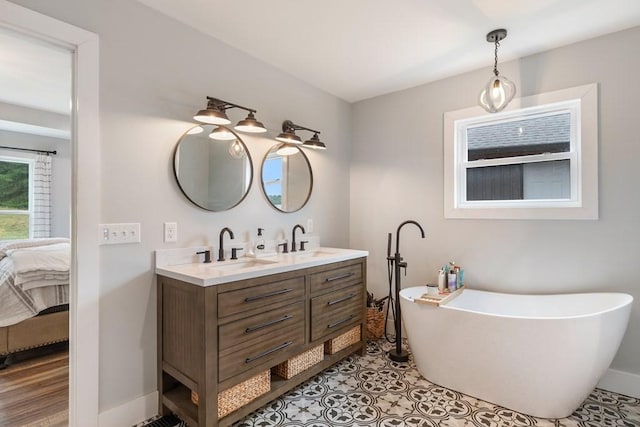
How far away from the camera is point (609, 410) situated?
2.03 meters

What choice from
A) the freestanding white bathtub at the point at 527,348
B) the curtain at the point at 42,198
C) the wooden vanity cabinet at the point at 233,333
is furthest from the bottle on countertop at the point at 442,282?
the curtain at the point at 42,198

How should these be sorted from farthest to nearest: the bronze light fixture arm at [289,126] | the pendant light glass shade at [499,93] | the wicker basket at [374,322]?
the wicker basket at [374,322], the bronze light fixture arm at [289,126], the pendant light glass shade at [499,93]

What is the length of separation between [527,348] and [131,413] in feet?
7.76

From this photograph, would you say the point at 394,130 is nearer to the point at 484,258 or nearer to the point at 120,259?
the point at 484,258

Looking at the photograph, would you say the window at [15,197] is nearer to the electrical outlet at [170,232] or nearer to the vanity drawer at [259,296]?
the electrical outlet at [170,232]

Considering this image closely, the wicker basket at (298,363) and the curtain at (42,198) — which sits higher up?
the curtain at (42,198)

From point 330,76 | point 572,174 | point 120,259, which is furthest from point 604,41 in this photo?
point 120,259

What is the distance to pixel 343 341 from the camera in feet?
8.59

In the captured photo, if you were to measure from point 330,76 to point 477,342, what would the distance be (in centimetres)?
243

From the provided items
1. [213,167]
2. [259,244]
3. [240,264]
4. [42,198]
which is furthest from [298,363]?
[42,198]

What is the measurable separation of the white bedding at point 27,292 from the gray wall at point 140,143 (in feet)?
4.86

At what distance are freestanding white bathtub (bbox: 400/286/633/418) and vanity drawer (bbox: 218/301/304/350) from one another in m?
0.84

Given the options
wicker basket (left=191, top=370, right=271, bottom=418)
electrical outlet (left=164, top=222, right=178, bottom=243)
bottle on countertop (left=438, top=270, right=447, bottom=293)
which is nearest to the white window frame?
bottle on countertop (left=438, top=270, right=447, bottom=293)

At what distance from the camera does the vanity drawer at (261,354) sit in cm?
175
